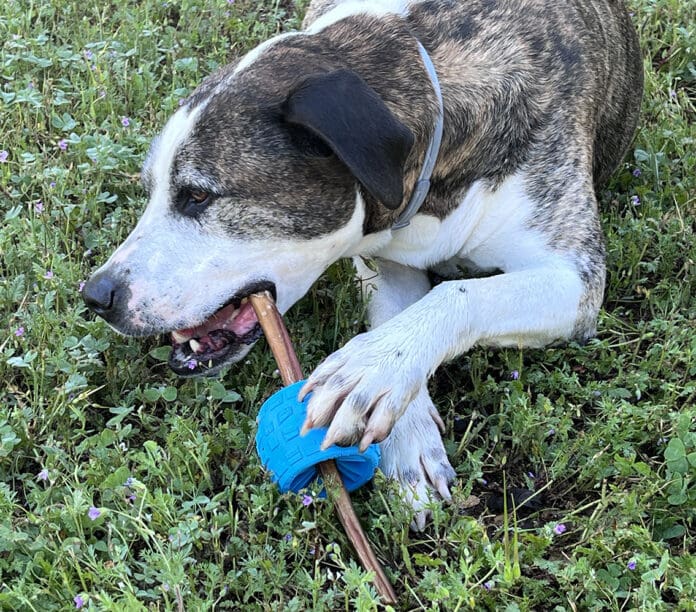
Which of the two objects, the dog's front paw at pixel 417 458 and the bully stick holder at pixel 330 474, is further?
the dog's front paw at pixel 417 458

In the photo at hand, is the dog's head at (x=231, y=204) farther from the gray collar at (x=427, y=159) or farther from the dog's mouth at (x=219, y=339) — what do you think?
the gray collar at (x=427, y=159)

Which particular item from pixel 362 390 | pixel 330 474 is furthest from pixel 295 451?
pixel 362 390

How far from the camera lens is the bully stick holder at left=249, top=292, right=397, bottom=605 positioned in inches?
97.0

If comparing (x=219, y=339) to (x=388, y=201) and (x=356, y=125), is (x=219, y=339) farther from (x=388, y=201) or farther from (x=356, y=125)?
(x=356, y=125)

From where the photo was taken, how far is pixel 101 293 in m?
2.93

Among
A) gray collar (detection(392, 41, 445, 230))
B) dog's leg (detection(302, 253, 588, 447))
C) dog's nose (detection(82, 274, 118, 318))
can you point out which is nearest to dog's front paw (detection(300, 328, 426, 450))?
dog's leg (detection(302, 253, 588, 447))

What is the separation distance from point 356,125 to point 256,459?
1077mm

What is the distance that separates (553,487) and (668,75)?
2.97 meters

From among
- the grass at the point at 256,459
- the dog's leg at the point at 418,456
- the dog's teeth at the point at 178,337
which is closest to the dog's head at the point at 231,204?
the dog's teeth at the point at 178,337

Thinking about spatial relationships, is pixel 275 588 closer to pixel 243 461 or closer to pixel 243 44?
pixel 243 461

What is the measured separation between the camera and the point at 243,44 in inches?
207

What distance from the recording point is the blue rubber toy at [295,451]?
8.41 feet

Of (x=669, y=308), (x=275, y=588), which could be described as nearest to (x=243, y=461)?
(x=275, y=588)

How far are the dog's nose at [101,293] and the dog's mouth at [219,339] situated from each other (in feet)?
0.87
